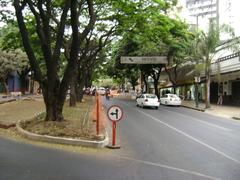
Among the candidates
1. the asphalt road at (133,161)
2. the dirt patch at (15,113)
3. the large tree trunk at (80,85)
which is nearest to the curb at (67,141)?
the asphalt road at (133,161)

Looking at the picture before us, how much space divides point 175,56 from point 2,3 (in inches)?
1237

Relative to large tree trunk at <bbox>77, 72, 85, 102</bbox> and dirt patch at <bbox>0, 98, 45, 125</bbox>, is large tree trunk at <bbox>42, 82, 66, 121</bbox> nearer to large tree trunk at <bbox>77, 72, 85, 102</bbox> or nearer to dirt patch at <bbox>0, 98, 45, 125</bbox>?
dirt patch at <bbox>0, 98, 45, 125</bbox>

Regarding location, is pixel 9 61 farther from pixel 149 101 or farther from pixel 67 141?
pixel 67 141

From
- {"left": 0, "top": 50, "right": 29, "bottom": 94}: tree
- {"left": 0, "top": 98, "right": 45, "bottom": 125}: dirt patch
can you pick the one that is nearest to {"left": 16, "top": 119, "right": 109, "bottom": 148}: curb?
{"left": 0, "top": 98, "right": 45, "bottom": 125}: dirt patch

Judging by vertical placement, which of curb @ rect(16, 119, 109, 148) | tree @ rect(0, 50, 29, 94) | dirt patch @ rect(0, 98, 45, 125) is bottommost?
curb @ rect(16, 119, 109, 148)

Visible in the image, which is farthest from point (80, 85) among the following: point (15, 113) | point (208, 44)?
point (15, 113)

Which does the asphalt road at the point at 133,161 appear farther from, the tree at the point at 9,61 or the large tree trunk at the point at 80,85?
the tree at the point at 9,61

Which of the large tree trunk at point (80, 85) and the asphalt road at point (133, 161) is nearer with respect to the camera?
the asphalt road at point (133, 161)

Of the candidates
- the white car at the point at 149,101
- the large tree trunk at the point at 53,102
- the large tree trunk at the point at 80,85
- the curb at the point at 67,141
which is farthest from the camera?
the large tree trunk at the point at 80,85

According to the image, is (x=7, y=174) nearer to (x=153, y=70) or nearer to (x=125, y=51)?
(x=125, y=51)

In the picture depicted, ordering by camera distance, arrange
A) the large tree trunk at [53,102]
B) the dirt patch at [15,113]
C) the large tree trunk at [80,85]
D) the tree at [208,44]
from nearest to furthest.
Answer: the large tree trunk at [53,102] → the dirt patch at [15,113] → the tree at [208,44] → the large tree trunk at [80,85]

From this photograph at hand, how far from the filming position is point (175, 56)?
48625 millimetres

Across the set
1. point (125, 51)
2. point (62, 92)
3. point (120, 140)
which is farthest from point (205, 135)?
point (125, 51)

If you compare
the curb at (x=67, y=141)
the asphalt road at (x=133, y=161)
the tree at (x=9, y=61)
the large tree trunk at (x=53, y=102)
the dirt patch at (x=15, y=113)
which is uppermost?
the tree at (x=9, y=61)
